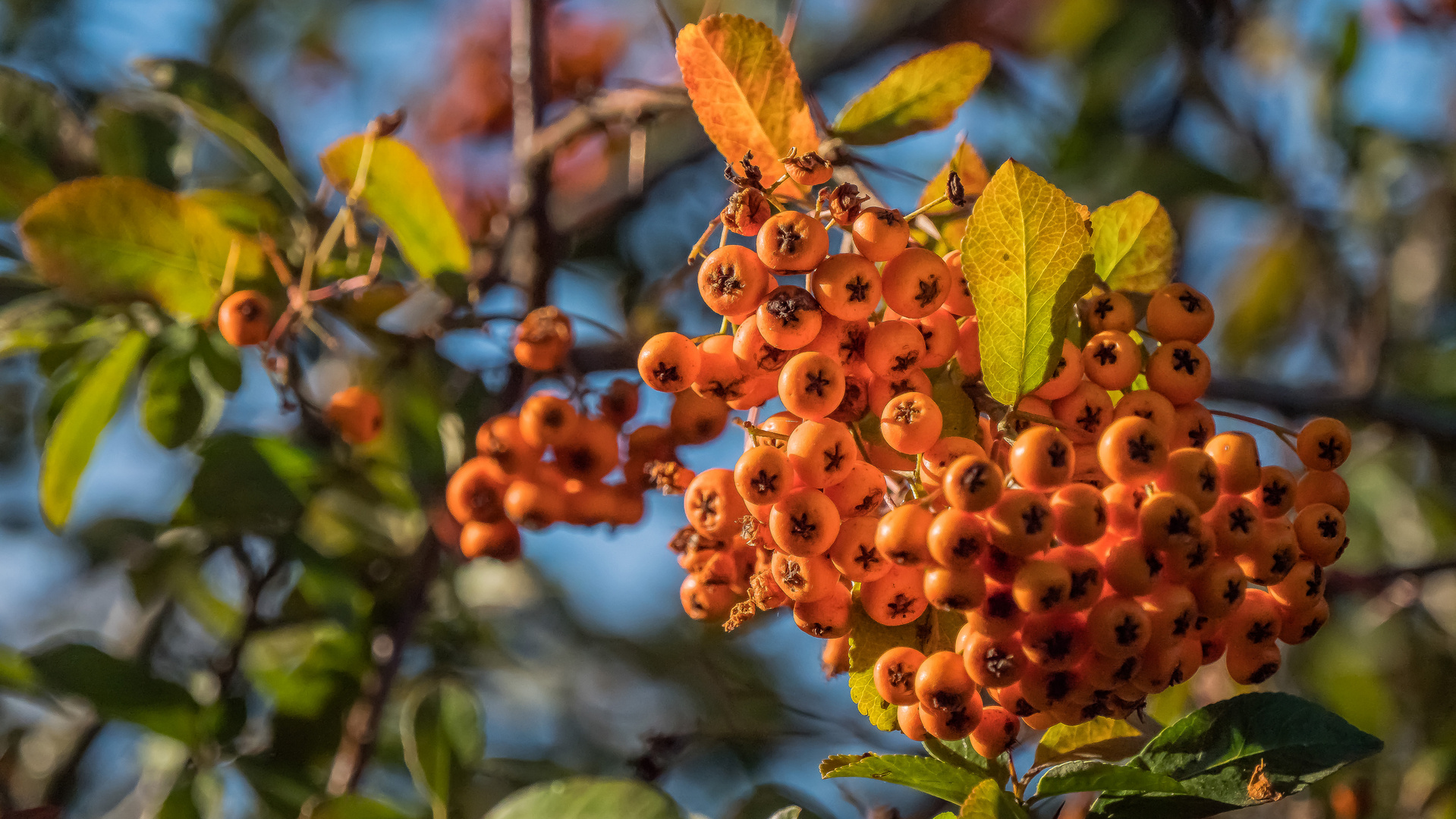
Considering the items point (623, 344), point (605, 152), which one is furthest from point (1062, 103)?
point (623, 344)

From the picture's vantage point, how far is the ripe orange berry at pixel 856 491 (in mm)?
1341

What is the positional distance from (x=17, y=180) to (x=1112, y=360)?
91.6 inches

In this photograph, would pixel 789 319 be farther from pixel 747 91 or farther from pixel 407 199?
→ pixel 407 199

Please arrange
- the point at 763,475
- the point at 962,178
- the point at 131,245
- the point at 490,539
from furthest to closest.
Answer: the point at 490,539 → the point at 131,245 → the point at 962,178 → the point at 763,475

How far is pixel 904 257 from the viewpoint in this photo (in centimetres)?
131

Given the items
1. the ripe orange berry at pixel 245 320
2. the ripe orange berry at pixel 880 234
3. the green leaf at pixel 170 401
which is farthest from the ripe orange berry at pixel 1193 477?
the green leaf at pixel 170 401

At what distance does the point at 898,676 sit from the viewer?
1342 millimetres

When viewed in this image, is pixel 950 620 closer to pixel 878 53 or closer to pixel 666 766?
pixel 666 766

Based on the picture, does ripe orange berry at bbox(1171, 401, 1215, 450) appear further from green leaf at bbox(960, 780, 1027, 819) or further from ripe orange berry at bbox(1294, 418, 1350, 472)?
green leaf at bbox(960, 780, 1027, 819)

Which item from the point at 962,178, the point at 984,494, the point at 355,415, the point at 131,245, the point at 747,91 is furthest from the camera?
the point at 355,415

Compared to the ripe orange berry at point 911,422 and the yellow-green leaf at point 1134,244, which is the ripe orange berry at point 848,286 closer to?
the ripe orange berry at point 911,422

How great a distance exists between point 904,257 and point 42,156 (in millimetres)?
2194

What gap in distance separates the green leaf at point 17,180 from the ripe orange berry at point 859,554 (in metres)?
2.04

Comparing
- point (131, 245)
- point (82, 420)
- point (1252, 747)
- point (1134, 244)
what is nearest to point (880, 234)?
point (1134, 244)
